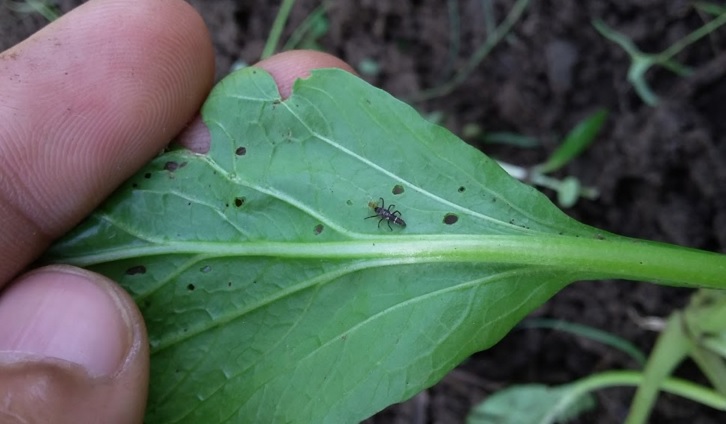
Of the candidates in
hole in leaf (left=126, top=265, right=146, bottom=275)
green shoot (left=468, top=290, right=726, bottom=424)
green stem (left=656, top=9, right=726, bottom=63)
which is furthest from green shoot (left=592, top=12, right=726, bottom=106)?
hole in leaf (left=126, top=265, right=146, bottom=275)

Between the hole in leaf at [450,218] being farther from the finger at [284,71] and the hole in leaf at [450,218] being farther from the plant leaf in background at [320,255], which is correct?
the finger at [284,71]

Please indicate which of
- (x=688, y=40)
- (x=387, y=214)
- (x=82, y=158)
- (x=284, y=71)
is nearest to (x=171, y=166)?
(x=82, y=158)

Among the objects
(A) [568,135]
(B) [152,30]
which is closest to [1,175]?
(B) [152,30]

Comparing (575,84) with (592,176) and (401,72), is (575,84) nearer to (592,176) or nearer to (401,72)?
(592,176)

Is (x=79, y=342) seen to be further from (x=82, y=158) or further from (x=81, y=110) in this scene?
(x=81, y=110)

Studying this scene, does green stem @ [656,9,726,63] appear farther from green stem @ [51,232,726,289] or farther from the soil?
green stem @ [51,232,726,289]
